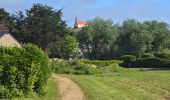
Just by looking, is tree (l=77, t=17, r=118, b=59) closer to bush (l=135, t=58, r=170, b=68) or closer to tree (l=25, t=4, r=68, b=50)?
bush (l=135, t=58, r=170, b=68)

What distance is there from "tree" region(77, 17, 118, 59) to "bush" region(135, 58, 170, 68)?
113 ft

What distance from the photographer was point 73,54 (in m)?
104

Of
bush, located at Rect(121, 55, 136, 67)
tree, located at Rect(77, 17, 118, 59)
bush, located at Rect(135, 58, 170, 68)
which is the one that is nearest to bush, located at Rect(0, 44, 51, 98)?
bush, located at Rect(135, 58, 170, 68)

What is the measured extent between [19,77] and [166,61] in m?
53.4

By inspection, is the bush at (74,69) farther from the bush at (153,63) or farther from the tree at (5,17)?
the bush at (153,63)

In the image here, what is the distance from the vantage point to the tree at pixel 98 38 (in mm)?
115125

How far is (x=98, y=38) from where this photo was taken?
11656cm

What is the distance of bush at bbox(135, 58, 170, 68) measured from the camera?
72500 mm

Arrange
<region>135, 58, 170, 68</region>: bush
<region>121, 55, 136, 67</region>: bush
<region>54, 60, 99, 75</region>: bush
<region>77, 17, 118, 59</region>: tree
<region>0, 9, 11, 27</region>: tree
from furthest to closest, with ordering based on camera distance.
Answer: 1. <region>77, 17, 118, 59</region>: tree
2. <region>121, 55, 136, 67</region>: bush
3. <region>0, 9, 11, 27</region>: tree
4. <region>135, 58, 170, 68</region>: bush
5. <region>54, 60, 99, 75</region>: bush

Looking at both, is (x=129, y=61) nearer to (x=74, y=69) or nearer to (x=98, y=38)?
(x=74, y=69)

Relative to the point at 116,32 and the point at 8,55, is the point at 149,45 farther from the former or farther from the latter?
the point at 8,55

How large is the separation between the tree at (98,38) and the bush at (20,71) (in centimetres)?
9145

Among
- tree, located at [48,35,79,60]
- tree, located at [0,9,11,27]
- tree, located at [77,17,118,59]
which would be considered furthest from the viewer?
tree, located at [77,17,118,59]

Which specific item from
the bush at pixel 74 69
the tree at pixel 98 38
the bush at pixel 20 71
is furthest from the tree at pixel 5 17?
the bush at pixel 20 71
